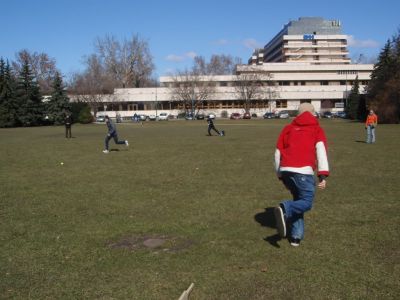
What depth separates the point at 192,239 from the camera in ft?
20.1

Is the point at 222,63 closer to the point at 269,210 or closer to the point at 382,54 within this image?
Result: the point at 382,54

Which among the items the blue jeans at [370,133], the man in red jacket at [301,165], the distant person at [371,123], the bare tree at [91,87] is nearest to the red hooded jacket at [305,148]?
the man in red jacket at [301,165]

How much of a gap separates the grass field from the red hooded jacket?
1.03 metres

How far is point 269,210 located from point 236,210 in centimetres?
58

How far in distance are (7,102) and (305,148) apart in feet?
202

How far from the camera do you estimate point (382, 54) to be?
61750 millimetres

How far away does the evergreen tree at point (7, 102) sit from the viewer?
5962cm

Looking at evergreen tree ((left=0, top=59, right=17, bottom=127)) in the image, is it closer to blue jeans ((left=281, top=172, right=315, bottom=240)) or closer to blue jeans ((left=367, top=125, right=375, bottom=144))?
blue jeans ((left=367, top=125, right=375, bottom=144))

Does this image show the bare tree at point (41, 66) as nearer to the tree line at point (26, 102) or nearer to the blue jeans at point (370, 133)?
the tree line at point (26, 102)

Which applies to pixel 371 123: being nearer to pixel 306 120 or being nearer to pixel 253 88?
pixel 306 120

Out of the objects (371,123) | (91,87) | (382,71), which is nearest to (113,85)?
(91,87)

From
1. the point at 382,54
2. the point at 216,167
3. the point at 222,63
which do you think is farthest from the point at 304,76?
the point at 216,167

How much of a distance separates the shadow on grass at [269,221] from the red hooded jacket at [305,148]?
100cm

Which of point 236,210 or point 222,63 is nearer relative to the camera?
point 236,210
